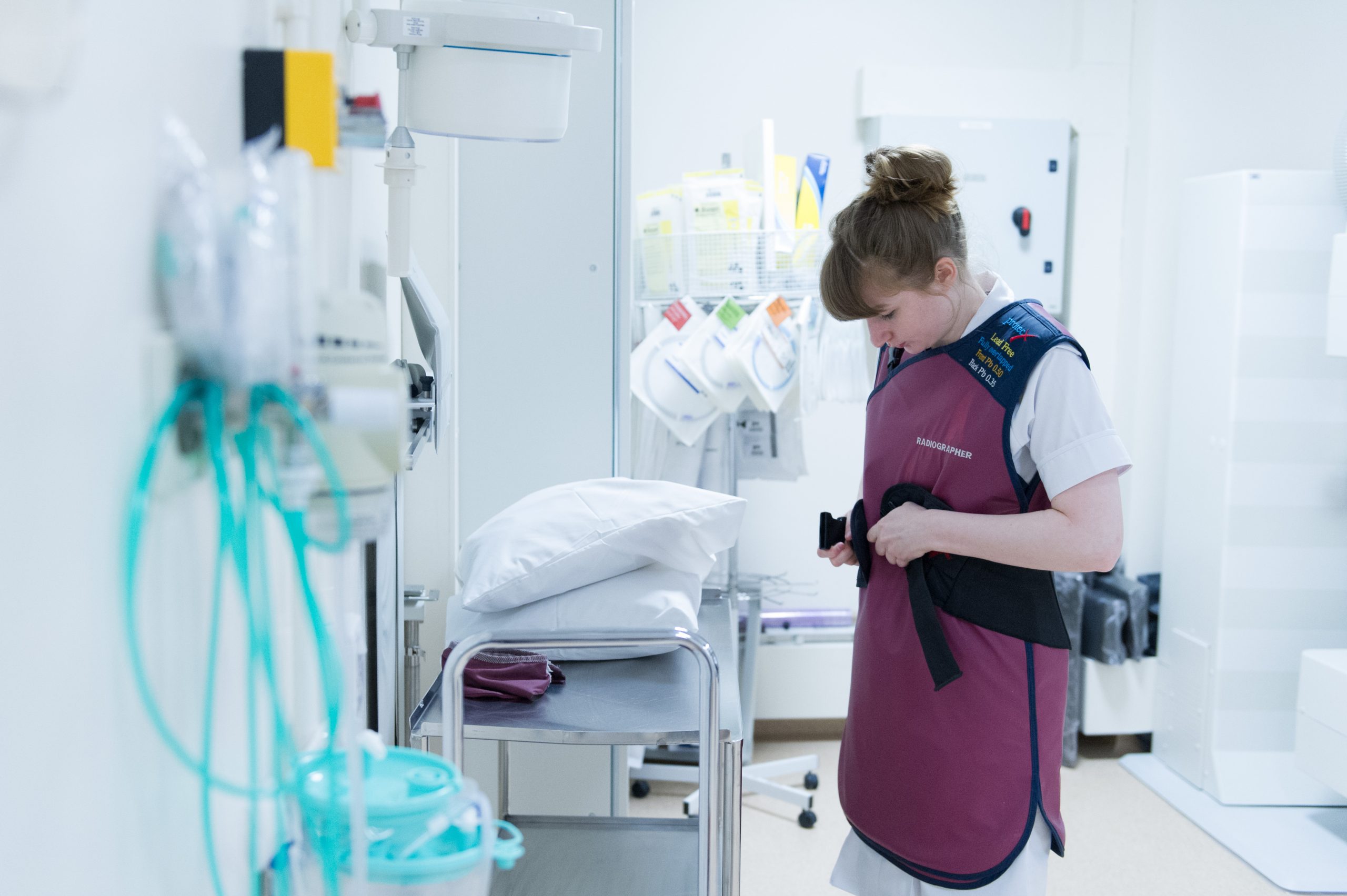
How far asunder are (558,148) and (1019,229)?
75.0 inches

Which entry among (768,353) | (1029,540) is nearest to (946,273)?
(1029,540)

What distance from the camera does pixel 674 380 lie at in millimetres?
2896

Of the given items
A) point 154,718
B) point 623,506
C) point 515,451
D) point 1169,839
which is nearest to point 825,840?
point 1169,839

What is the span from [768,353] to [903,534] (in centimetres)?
140

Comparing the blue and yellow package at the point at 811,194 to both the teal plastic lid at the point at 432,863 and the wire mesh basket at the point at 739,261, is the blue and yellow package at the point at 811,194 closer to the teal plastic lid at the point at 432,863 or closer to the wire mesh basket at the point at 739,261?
the wire mesh basket at the point at 739,261

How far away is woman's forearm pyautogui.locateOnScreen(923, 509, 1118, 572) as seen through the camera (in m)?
1.40

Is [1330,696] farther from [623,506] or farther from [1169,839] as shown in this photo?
[623,506]

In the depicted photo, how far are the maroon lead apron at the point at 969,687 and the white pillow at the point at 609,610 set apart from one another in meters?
0.32

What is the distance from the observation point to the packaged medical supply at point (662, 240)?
9.74ft

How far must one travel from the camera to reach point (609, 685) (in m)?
1.58

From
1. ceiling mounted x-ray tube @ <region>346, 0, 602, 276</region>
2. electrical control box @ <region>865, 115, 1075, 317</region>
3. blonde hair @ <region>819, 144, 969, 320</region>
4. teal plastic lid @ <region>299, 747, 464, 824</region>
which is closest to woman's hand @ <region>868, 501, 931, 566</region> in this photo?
blonde hair @ <region>819, 144, 969, 320</region>

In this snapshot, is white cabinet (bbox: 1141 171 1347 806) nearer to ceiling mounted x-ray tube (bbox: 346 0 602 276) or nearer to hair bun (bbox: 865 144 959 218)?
hair bun (bbox: 865 144 959 218)

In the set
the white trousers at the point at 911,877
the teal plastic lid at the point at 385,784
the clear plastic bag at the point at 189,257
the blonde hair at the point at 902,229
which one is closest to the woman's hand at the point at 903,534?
the blonde hair at the point at 902,229

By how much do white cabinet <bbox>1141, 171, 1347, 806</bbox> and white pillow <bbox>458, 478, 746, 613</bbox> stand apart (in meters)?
2.13
